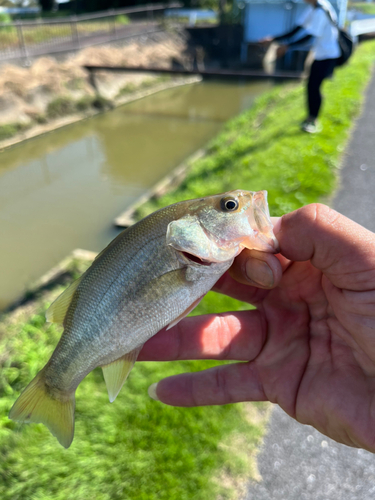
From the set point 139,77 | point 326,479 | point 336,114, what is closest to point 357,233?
point 326,479

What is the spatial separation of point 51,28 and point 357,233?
20435 mm

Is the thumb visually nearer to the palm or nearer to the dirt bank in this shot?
the palm

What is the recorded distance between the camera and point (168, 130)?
1407 centimetres

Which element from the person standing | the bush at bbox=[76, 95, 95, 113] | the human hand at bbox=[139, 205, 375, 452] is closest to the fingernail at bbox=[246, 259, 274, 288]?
the human hand at bbox=[139, 205, 375, 452]

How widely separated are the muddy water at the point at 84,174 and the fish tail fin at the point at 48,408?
4.19m

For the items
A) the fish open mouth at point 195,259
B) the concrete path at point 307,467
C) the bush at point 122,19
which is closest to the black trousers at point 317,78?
the concrete path at point 307,467

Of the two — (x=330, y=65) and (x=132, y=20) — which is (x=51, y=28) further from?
(x=330, y=65)

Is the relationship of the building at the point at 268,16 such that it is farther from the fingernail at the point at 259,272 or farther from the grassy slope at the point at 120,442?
the fingernail at the point at 259,272

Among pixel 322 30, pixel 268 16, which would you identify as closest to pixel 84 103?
pixel 322 30

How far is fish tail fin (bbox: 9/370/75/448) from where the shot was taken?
6.98ft

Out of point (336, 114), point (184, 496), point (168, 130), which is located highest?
point (336, 114)

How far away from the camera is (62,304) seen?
223 cm

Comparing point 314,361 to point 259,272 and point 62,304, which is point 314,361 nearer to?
point 259,272

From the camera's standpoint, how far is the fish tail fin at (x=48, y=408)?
6.98 ft
